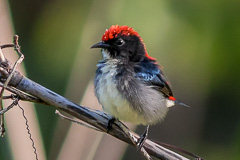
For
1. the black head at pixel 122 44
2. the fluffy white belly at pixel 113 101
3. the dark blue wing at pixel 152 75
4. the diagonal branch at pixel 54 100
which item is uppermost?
the black head at pixel 122 44

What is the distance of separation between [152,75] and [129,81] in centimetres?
36

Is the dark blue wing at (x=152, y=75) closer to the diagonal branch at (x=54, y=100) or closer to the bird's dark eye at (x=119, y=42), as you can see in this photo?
the bird's dark eye at (x=119, y=42)

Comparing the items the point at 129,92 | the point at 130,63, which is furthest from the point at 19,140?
the point at 130,63

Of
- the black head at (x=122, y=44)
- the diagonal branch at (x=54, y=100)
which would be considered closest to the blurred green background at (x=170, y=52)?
the black head at (x=122, y=44)

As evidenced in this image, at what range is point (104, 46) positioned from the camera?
12.1ft

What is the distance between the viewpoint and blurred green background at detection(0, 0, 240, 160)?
14.0 ft

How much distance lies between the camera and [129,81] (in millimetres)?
3467

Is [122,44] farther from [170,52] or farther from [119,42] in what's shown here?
[170,52]

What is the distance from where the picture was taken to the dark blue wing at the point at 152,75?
11.9 ft

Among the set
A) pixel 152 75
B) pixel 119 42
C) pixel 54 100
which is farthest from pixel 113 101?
pixel 54 100

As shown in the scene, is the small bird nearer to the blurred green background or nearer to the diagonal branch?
the blurred green background

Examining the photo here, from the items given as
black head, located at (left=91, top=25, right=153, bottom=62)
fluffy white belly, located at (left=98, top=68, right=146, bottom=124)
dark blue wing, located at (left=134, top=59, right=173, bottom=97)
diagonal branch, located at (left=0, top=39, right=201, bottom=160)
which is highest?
black head, located at (left=91, top=25, right=153, bottom=62)

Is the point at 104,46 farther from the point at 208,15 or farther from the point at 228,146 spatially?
the point at 228,146

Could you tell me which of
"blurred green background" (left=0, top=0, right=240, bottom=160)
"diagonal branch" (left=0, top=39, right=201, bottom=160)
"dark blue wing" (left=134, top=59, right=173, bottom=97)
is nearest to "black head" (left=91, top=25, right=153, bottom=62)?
"dark blue wing" (left=134, top=59, right=173, bottom=97)
